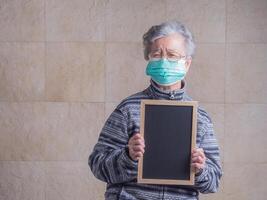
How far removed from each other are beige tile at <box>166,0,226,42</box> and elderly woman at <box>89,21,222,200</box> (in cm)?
90

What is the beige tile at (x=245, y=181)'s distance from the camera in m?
2.38

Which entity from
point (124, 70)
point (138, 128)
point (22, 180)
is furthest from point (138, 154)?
point (22, 180)

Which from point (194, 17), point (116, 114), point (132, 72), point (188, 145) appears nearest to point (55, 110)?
point (132, 72)

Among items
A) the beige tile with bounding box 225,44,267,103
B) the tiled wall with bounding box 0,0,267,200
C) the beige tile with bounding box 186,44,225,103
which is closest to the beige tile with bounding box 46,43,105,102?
the tiled wall with bounding box 0,0,267,200

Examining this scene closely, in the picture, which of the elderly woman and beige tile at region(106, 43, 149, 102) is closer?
the elderly woman

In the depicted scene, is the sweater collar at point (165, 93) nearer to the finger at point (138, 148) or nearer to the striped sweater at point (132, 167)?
the striped sweater at point (132, 167)

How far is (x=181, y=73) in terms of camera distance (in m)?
1.41

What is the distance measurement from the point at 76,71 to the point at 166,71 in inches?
41.5

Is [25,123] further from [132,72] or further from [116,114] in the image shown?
[116,114]

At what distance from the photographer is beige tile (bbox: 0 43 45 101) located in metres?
2.33

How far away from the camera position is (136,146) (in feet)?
4.16

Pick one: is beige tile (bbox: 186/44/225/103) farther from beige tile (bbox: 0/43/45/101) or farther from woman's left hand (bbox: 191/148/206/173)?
woman's left hand (bbox: 191/148/206/173)

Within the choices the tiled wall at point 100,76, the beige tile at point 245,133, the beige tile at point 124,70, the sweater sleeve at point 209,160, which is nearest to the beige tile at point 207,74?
the tiled wall at point 100,76

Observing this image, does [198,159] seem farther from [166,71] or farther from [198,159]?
[166,71]
